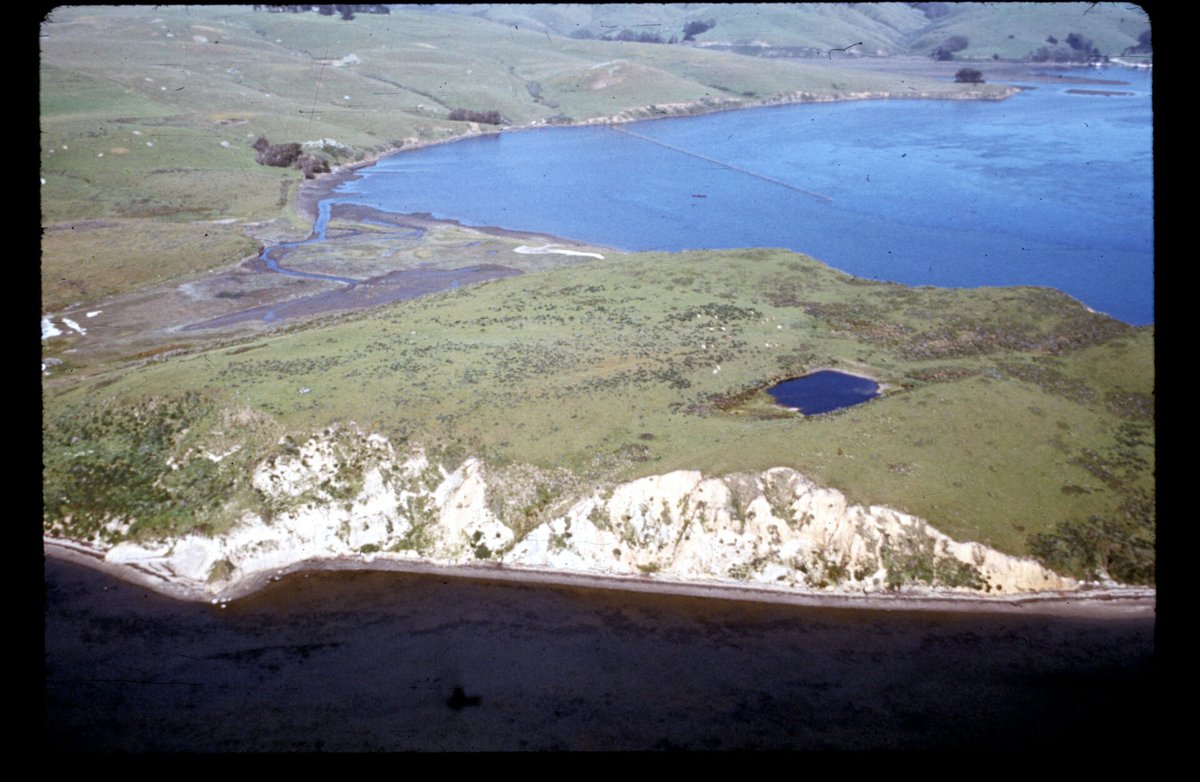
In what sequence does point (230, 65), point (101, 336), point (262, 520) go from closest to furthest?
point (262, 520)
point (101, 336)
point (230, 65)

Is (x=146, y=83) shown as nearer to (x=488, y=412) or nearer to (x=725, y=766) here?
(x=488, y=412)

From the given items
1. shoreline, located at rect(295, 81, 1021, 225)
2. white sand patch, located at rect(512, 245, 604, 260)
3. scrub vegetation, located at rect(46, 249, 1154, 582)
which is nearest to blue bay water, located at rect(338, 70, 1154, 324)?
shoreline, located at rect(295, 81, 1021, 225)

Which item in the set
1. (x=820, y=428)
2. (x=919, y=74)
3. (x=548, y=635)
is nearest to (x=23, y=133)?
(x=548, y=635)

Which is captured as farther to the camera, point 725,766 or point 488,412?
point 488,412

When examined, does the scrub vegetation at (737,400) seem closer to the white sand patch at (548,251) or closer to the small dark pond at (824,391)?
the small dark pond at (824,391)

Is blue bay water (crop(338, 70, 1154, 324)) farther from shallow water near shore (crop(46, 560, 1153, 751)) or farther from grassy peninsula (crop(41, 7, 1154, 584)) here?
shallow water near shore (crop(46, 560, 1153, 751))

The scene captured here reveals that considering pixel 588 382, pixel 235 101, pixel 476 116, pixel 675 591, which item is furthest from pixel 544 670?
pixel 476 116

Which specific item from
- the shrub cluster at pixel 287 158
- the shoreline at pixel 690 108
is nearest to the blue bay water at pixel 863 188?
the shoreline at pixel 690 108
